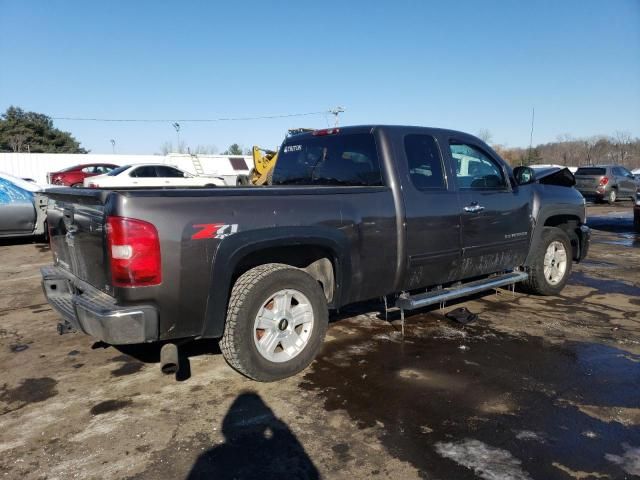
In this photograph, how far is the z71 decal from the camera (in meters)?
3.06

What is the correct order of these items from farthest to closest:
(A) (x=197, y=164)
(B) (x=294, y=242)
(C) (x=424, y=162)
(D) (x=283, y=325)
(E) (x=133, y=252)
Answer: (A) (x=197, y=164) → (C) (x=424, y=162) → (D) (x=283, y=325) → (B) (x=294, y=242) → (E) (x=133, y=252)

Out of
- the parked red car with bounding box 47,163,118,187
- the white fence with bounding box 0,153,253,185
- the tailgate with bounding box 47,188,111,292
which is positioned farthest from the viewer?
the white fence with bounding box 0,153,253,185

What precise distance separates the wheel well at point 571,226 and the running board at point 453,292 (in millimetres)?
1069

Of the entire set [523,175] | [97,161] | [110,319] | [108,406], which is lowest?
[108,406]

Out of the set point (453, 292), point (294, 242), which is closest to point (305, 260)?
point (294, 242)

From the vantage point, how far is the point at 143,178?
53.2 ft

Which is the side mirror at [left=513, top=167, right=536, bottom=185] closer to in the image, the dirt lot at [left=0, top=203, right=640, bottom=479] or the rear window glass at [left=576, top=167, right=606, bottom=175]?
the dirt lot at [left=0, top=203, right=640, bottom=479]

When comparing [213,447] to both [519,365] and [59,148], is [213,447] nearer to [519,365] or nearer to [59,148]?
[519,365]

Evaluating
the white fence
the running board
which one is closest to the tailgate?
the running board

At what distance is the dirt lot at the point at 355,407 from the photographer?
264 centimetres

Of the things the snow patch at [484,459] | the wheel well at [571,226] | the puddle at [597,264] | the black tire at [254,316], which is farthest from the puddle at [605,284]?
the black tire at [254,316]

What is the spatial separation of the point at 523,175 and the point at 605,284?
2.66 m

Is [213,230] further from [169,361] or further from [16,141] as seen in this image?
[16,141]

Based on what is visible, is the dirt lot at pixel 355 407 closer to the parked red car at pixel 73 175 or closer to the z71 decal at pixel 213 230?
the z71 decal at pixel 213 230
